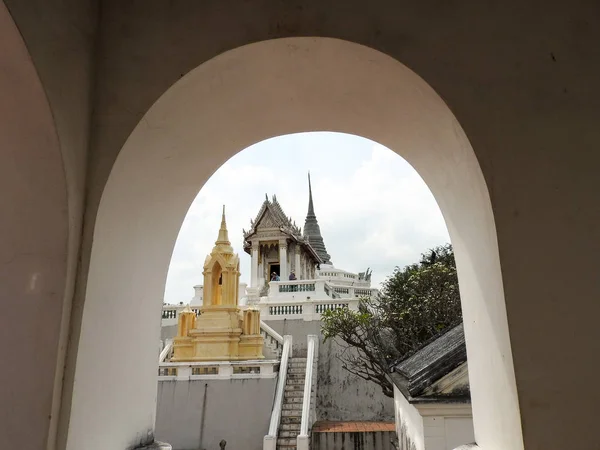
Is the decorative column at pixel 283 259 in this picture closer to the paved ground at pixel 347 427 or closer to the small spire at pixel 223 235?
the small spire at pixel 223 235

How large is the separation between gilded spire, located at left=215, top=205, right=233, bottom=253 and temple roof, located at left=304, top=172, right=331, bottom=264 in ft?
60.7

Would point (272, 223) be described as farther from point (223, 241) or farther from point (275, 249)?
point (223, 241)

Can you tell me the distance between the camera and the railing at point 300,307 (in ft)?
56.9

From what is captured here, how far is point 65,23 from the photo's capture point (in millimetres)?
1696

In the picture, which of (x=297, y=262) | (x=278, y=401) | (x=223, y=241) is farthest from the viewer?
(x=297, y=262)

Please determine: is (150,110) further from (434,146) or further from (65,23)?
(434,146)

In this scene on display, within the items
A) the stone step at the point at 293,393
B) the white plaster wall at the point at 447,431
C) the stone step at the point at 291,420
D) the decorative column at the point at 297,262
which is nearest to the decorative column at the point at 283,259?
the decorative column at the point at 297,262

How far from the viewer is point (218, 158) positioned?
2523mm

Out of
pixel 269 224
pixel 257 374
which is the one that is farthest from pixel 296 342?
pixel 269 224

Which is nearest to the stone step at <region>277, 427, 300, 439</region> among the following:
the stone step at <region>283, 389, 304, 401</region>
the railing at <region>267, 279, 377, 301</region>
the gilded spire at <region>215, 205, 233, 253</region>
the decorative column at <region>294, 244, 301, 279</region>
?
the stone step at <region>283, 389, 304, 401</region>

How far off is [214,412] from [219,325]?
329 centimetres

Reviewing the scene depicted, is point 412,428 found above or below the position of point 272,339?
below

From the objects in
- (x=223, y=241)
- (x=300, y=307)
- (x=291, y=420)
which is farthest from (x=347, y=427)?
(x=223, y=241)

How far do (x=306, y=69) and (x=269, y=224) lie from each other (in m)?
24.7
